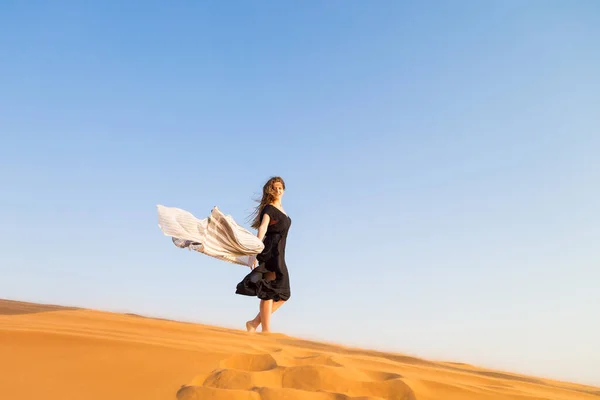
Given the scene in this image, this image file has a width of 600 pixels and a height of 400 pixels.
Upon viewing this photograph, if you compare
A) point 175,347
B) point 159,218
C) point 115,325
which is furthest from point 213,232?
point 175,347

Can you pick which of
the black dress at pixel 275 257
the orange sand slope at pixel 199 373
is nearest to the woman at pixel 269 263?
the black dress at pixel 275 257

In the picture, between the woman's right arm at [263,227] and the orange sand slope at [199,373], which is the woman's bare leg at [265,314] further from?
the orange sand slope at [199,373]

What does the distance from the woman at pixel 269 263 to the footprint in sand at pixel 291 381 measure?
3525 mm

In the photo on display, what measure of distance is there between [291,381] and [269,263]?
4189 millimetres

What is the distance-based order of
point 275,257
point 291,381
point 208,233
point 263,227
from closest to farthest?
point 291,381 → point 208,233 → point 263,227 → point 275,257

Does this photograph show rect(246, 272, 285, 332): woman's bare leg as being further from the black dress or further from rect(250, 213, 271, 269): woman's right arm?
rect(250, 213, 271, 269): woman's right arm

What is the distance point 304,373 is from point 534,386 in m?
1.86

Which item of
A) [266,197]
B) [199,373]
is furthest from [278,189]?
[199,373]

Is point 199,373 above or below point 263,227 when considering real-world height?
below

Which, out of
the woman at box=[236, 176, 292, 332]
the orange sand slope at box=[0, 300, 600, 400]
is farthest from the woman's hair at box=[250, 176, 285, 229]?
the orange sand slope at box=[0, 300, 600, 400]

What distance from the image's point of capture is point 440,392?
3.09 m

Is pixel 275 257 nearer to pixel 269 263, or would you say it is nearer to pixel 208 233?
pixel 269 263

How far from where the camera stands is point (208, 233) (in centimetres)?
596

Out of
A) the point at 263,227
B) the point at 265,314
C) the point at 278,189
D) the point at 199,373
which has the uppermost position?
the point at 278,189
